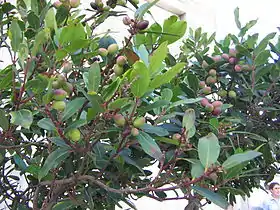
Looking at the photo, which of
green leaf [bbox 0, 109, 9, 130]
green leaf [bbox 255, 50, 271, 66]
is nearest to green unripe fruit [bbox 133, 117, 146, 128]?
green leaf [bbox 0, 109, 9, 130]

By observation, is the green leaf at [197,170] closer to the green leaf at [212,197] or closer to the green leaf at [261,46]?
the green leaf at [212,197]

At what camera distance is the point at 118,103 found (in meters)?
0.51

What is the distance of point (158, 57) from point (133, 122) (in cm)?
10

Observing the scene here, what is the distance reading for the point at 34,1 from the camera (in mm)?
677

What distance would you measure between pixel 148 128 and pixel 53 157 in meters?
0.14

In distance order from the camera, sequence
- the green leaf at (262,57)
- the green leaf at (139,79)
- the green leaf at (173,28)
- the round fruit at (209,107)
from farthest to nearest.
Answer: the green leaf at (262,57) < the round fruit at (209,107) < the green leaf at (173,28) < the green leaf at (139,79)

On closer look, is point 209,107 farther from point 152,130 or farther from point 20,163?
point 20,163

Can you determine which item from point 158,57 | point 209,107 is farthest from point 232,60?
point 158,57

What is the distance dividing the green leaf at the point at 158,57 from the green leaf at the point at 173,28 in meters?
0.10

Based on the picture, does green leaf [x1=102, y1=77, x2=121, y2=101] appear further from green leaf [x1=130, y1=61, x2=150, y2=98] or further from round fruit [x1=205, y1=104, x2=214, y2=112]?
round fruit [x1=205, y1=104, x2=214, y2=112]

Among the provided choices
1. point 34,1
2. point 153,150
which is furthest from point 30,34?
point 153,150

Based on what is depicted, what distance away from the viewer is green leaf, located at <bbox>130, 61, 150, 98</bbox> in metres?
0.50

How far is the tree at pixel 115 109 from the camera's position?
534mm

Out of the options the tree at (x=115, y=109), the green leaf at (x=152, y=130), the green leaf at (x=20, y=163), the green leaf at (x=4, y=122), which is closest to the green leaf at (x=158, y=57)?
the tree at (x=115, y=109)
